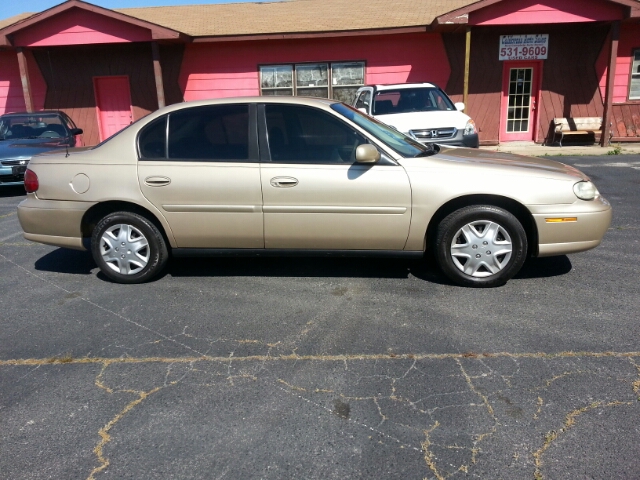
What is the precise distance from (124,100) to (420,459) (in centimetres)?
1655

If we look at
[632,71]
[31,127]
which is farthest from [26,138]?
[632,71]

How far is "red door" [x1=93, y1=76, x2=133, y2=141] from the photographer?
1706cm

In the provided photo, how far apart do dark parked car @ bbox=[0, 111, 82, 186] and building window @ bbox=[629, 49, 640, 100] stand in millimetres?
14231

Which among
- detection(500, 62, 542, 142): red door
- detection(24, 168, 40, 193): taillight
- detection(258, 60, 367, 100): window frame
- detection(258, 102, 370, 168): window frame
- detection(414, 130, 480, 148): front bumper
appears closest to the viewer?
detection(258, 102, 370, 168): window frame

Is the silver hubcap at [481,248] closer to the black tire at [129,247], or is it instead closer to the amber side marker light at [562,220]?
the amber side marker light at [562,220]

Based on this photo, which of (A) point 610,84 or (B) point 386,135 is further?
(A) point 610,84

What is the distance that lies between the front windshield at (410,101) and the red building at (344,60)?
3781 mm

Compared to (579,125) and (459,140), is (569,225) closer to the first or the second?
(459,140)

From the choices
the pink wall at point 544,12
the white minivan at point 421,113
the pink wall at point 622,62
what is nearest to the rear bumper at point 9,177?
the white minivan at point 421,113

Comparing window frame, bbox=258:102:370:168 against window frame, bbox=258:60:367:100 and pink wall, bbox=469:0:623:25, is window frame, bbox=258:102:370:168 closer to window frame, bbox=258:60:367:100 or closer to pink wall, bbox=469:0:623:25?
pink wall, bbox=469:0:623:25

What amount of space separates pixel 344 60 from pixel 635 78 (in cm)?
798

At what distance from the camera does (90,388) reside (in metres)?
3.46

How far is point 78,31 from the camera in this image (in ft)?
50.5

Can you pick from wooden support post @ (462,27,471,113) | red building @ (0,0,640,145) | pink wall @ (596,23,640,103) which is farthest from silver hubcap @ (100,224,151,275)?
pink wall @ (596,23,640,103)
